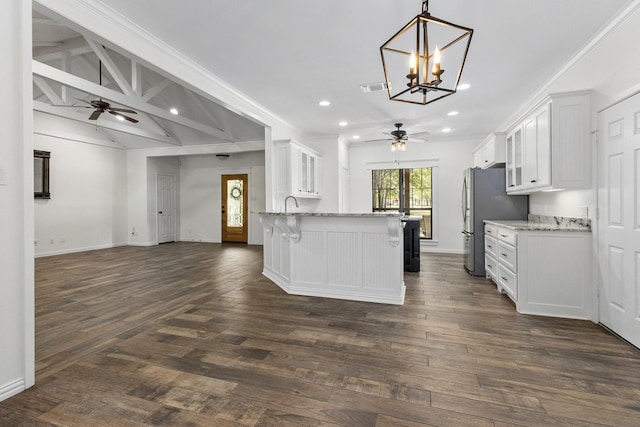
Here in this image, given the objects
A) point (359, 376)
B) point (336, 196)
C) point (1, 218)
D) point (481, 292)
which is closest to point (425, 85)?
point (359, 376)

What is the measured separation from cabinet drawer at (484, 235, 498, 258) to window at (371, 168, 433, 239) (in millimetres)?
2848

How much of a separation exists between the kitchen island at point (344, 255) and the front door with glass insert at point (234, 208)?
5527 millimetres

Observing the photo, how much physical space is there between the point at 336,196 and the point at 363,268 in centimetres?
377

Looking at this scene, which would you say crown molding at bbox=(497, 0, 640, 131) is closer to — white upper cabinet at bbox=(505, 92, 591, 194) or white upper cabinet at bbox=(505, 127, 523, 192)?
white upper cabinet at bbox=(505, 92, 591, 194)

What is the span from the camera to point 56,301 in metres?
3.72

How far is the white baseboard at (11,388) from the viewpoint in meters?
1.84

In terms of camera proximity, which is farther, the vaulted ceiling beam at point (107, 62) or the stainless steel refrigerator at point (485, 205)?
the stainless steel refrigerator at point (485, 205)

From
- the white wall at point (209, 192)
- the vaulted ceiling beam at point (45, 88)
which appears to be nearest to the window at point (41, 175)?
the vaulted ceiling beam at point (45, 88)

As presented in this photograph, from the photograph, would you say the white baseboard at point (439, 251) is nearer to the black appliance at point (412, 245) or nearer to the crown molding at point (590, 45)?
the black appliance at point (412, 245)

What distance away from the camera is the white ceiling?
266 cm

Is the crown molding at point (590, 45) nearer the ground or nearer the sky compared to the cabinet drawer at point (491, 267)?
nearer the sky

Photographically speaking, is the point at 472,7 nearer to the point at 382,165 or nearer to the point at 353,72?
the point at 353,72

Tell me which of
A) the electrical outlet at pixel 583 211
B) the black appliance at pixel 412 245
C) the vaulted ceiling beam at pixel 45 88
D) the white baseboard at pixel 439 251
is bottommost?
the white baseboard at pixel 439 251

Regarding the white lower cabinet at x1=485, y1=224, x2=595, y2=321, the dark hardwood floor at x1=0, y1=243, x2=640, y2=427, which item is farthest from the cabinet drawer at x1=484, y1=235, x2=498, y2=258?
the white lower cabinet at x1=485, y1=224, x2=595, y2=321
